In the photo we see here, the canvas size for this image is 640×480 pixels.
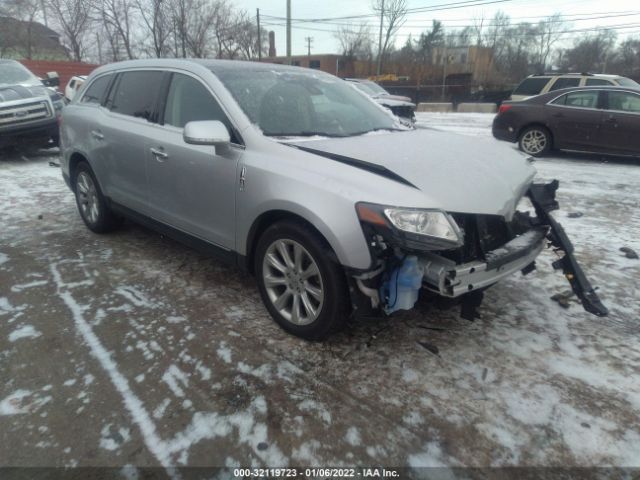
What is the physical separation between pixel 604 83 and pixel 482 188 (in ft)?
37.6

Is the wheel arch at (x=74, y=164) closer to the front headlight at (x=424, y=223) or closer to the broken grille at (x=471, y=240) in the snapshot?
the front headlight at (x=424, y=223)

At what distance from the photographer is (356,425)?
2.27m

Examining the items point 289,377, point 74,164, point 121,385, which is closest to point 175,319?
point 121,385

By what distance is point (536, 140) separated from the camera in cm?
977

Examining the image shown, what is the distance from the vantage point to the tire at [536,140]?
9.60 metres

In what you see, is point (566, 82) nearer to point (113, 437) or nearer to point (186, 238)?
point (186, 238)

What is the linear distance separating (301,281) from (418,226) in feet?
2.81

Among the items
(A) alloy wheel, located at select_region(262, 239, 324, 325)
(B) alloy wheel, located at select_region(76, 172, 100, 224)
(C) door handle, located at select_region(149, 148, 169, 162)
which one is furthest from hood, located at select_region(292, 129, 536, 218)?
(B) alloy wheel, located at select_region(76, 172, 100, 224)

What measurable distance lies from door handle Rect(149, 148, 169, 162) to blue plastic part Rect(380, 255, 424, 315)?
7.02 feet

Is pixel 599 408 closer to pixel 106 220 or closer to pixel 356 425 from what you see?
pixel 356 425

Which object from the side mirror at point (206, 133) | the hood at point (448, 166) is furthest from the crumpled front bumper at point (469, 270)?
the side mirror at point (206, 133)

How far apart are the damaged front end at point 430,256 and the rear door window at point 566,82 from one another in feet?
37.7

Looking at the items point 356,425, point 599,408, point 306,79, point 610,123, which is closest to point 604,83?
point 610,123

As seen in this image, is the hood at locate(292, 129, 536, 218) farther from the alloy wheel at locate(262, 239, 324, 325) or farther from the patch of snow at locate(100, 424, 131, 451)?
the patch of snow at locate(100, 424, 131, 451)
